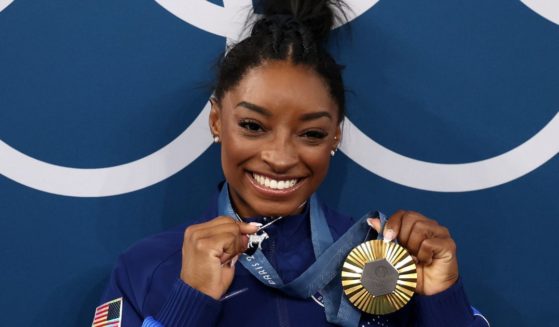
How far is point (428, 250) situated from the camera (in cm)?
145

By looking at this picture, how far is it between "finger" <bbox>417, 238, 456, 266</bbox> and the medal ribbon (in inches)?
3.6

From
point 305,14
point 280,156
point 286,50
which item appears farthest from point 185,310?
point 305,14

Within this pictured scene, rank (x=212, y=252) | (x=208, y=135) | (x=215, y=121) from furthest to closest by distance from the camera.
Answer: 1. (x=208, y=135)
2. (x=215, y=121)
3. (x=212, y=252)

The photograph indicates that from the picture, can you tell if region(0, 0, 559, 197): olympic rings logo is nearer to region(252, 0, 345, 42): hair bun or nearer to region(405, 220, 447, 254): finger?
region(252, 0, 345, 42): hair bun

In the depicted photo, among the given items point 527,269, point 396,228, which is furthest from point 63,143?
point 527,269

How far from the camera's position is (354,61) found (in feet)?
6.09

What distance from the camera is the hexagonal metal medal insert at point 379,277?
1429mm

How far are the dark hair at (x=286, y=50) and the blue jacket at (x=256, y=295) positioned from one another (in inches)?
11.2

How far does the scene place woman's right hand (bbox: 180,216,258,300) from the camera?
4.47 feet

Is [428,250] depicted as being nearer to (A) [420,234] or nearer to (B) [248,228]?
(A) [420,234]

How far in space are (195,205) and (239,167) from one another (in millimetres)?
375

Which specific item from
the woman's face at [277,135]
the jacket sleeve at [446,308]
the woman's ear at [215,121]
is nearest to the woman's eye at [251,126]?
the woman's face at [277,135]

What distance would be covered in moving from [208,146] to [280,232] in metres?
0.40

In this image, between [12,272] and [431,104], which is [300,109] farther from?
[12,272]
